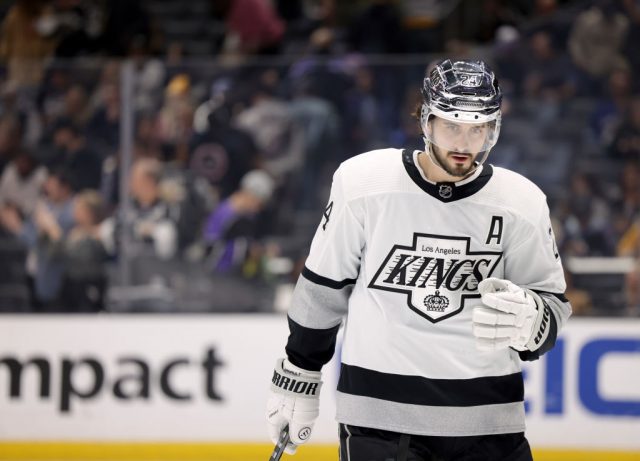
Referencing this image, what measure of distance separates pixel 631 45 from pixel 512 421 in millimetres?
3708

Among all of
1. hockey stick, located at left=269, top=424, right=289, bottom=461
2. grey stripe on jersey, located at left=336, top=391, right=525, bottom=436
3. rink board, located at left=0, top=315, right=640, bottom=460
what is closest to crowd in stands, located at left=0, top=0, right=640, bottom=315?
rink board, located at left=0, top=315, right=640, bottom=460

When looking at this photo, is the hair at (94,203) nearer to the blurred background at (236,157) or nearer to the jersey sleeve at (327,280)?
the blurred background at (236,157)

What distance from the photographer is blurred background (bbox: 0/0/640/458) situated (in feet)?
18.7

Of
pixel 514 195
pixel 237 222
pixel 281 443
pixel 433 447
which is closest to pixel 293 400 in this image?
pixel 281 443

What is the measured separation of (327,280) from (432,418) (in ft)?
1.27

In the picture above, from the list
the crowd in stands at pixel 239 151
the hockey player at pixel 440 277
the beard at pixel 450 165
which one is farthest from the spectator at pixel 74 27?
the beard at pixel 450 165

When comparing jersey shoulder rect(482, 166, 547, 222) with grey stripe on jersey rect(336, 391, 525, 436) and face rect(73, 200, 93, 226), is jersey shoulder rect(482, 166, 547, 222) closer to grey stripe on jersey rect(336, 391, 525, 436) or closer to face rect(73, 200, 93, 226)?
grey stripe on jersey rect(336, 391, 525, 436)

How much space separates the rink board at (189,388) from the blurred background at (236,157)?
446 millimetres

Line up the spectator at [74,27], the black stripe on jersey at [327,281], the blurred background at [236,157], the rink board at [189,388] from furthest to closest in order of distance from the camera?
1. the spectator at [74,27]
2. the blurred background at [236,157]
3. the rink board at [189,388]
4. the black stripe on jersey at [327,281]

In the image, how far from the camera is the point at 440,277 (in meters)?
2.54

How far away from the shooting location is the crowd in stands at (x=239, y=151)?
573 centimetres

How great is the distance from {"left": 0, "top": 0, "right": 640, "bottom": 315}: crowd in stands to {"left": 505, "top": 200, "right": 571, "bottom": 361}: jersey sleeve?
305 cm

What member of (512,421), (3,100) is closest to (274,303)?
(3,100)

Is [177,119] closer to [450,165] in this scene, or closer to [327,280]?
[327,280]
